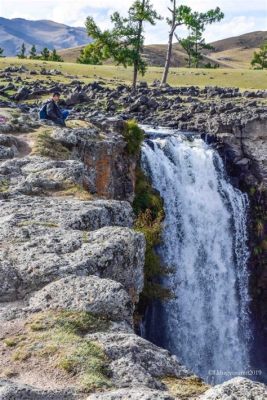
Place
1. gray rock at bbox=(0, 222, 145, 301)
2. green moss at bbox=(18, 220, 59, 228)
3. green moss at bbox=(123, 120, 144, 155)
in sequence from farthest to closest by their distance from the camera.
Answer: green moss at bbox=(123, 120, 144, 155) → green moss at bbox=(18, 220, 59, 228) → gray rock at bbox=(0, 222, 145, 301)

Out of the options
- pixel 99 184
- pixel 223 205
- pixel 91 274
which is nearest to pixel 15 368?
pixel 91 274

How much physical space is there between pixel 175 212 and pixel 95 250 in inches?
896

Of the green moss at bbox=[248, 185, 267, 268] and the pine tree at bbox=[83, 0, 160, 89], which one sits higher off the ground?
the pine tree at bbox=[83, 0, 160, 89]

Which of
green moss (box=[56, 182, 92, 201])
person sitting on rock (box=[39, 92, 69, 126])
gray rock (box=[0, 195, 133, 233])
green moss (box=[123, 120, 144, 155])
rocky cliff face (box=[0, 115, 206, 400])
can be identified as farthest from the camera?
green moss (box=[123, 120, 144, 155])

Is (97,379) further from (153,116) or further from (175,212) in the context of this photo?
(153,116)

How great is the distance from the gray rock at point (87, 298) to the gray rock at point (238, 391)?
2.90m

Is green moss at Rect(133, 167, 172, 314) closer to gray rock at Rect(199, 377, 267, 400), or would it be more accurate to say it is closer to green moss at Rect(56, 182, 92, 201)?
green moss at Rect(56, 182, 92, 201)

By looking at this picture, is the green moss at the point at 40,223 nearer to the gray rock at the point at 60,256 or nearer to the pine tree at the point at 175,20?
the gray rock at the point at 60,256

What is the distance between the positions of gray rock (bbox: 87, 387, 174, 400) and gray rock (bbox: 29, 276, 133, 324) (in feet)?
7.40

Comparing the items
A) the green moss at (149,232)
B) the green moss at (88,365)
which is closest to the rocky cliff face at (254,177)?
the green moss at (149,232)

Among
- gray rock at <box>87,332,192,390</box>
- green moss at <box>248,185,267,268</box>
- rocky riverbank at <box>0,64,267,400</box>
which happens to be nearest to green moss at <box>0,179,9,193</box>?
rocky riverbank at <box>0,64,267,400</box>

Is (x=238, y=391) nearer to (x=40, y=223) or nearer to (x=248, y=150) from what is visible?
(x=40, y=223)

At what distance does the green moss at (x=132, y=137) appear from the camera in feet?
93.3

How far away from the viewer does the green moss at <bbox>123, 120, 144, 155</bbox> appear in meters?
A: 28.4
